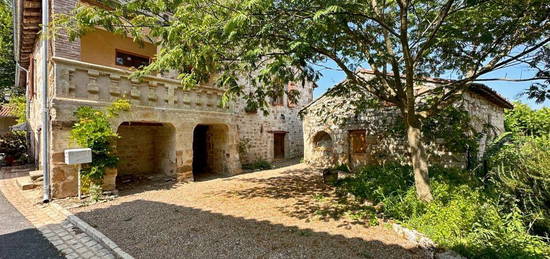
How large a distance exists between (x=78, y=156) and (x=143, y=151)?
4.09 m

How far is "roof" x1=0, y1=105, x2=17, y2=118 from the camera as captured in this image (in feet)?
52.8

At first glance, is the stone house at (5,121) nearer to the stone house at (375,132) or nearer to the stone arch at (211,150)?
the stone arch at (211,150)

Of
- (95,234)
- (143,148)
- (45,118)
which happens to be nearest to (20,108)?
(143,148)

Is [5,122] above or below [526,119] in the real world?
above

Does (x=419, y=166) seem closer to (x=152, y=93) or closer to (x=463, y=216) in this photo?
(x=463, y=216)

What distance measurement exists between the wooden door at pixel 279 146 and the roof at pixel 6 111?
17535mm

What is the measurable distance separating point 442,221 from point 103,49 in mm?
10752

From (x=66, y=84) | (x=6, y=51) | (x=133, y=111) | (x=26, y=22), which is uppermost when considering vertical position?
(x=6, y=51)

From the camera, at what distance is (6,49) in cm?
1504

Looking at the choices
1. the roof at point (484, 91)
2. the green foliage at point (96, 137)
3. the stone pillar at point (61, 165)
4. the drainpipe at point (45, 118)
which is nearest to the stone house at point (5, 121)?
the drainpipe at point (45, 118)

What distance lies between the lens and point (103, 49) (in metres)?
8.30

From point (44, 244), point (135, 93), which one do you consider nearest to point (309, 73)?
point (135, 93)

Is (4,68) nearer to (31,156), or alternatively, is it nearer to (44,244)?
(31,156)

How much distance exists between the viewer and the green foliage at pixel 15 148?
466 inches
